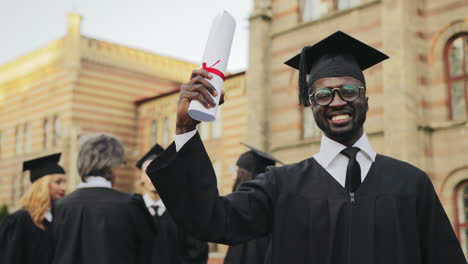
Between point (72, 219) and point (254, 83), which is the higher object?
point (254, 83)

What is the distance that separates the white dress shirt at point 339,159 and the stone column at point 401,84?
30.8ft

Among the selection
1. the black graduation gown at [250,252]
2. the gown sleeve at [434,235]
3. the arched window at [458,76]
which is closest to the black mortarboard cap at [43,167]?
the black graduation gown at [250,252]

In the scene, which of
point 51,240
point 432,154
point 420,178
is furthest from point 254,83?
point 420,178

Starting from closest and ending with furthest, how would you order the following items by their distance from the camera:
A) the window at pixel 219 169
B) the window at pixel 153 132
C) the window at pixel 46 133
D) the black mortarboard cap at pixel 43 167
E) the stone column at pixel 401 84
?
1. the black mortarboard cap at pixel 43 167
2. the stone column at pixel 401 84
3. the window at pixel 219 169
4. the window at pixel 153 132
5. the window at pixel 46 133

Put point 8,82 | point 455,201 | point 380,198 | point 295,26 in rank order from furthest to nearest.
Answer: point 8,82
point 295,26
point 455,201
point 380,198

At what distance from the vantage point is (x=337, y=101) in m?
2.34

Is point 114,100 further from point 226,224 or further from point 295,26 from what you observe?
point 226,224

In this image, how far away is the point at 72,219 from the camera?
4.45m

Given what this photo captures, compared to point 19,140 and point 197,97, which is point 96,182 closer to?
point 197,97

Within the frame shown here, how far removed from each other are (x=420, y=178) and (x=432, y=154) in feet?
32.6

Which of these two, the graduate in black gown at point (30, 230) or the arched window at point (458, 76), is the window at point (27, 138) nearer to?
the arched window at point (458, 76)

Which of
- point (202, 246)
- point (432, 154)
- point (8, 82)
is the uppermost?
point (8, 82)

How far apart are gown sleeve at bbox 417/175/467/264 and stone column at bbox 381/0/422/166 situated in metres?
9.35

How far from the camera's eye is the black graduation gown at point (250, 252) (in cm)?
482
